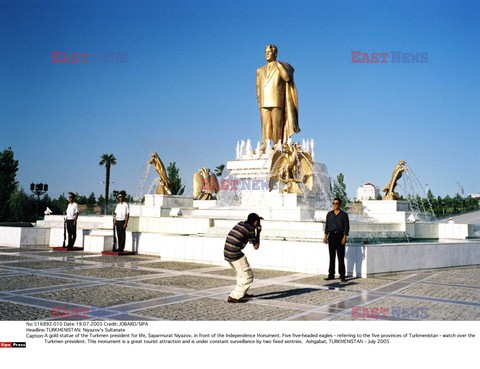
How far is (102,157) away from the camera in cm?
6812

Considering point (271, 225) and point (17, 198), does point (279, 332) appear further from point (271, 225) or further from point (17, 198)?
point (17, 198)

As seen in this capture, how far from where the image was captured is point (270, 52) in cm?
2253

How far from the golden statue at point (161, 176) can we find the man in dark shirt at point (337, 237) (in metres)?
13.5

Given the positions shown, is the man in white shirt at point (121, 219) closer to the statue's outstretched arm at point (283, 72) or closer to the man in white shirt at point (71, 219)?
the man in white shirt at point (71, 219)

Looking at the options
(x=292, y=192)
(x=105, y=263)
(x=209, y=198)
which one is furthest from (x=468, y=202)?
(x=105, y=263)

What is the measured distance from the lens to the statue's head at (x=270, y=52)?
2248cm

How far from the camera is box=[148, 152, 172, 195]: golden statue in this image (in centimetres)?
2167

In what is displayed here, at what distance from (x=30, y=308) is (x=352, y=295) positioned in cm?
481

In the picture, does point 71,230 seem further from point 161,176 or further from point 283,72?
point 283,72

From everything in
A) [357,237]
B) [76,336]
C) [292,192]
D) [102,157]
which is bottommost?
[76,336]

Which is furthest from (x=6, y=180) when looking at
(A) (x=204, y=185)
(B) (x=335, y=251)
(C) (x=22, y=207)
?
(B) (x=335, y=251)

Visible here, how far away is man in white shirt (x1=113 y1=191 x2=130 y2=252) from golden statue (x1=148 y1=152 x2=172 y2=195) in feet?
26.6

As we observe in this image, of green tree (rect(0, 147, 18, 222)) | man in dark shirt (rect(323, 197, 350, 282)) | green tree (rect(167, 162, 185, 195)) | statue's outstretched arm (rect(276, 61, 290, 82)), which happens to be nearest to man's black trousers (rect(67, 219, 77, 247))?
man in dark shirt (rect(323, 197, 350, 282))

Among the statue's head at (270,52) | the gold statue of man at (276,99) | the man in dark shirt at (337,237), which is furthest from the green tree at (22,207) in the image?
the man in dark shirt at (337,237)
